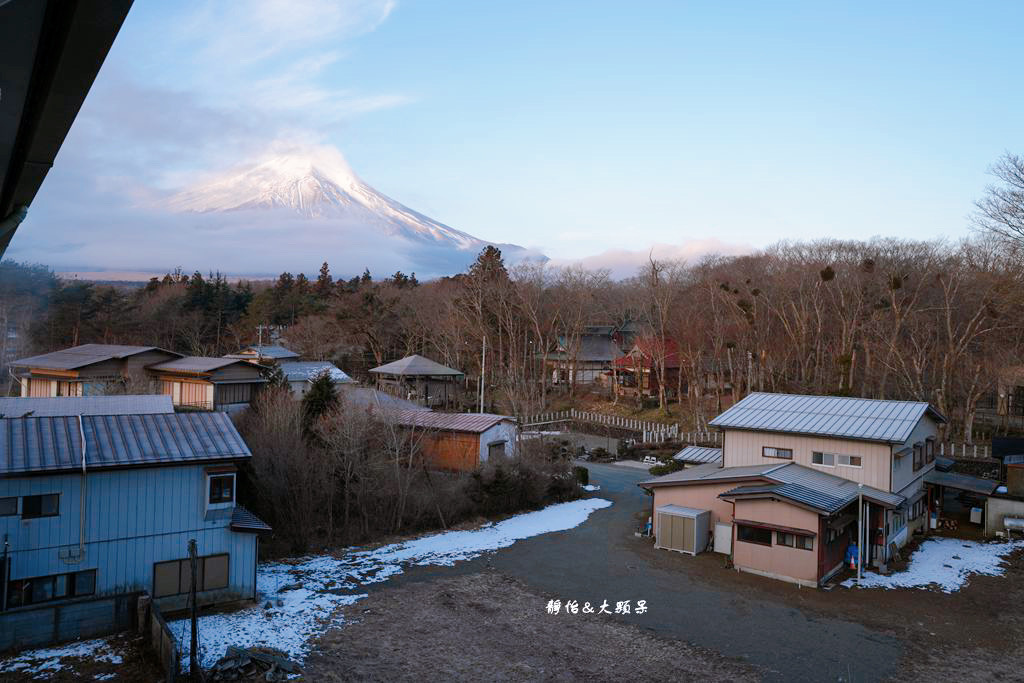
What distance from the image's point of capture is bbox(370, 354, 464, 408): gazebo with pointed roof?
3872 cm

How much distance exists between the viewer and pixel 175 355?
1218 inches

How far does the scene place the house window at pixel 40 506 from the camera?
41.0 ft

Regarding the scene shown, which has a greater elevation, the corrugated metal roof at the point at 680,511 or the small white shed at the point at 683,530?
the corrugated metal roof at the point at 680,511

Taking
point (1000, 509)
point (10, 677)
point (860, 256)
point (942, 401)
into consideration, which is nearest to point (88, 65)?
point (10, 677)

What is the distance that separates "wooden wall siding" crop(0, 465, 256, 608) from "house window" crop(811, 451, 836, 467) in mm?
15765

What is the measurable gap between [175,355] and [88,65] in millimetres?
32988

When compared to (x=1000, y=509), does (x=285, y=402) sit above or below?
above

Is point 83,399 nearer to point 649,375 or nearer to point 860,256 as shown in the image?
point 649,375

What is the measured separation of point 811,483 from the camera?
18250 mm

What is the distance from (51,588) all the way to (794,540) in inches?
645

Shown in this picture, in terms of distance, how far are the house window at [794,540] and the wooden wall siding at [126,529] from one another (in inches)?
501

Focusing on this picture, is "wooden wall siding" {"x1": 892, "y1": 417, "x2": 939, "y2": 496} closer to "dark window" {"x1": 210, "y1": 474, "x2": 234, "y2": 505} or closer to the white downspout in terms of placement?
"dark window" {"x1": 210, "y1": 474, "x2": 234, "y2": 505}

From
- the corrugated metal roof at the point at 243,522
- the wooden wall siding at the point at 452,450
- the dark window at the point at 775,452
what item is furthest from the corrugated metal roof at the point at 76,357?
the dark window at the point at 775,452

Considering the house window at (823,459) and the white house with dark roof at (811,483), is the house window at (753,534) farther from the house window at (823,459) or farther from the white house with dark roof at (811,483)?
the house window at (823,459)
